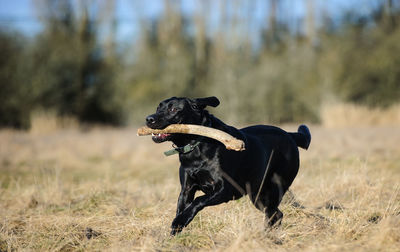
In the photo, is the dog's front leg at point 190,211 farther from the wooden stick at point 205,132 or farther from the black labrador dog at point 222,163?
the wooden stick at point 205,132

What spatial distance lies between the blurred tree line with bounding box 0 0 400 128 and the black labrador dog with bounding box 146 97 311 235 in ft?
53.0

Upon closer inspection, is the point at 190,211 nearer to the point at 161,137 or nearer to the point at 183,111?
the point at 161,137

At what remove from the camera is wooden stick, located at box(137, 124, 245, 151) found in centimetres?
426

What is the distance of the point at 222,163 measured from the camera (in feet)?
15.1

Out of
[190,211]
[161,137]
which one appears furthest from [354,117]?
[190,211]

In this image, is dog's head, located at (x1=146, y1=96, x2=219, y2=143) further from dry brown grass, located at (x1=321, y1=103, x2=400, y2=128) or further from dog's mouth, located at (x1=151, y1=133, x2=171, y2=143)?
dry brown grass, located at (x1=321, y1=103, x2=400, y2=128)

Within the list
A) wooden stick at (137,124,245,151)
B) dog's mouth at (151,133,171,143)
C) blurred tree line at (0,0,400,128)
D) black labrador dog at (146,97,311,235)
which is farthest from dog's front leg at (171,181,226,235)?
blurred tree line at (0,0,400,128)

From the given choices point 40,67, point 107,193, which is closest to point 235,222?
point 107,193

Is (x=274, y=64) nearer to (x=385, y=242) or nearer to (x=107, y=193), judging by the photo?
(x=107, y=193)

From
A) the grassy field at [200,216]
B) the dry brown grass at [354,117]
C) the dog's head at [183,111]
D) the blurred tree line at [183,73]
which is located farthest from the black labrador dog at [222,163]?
the blurred tree line at [183,73]

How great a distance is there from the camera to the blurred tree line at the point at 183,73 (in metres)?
20.9

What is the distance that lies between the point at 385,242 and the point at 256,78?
799 inches

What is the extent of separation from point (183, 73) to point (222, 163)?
21.9 m

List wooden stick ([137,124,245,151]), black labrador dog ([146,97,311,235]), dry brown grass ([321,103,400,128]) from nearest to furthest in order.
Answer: wooden stick ([137,124,245,151])
black labrador dog ([146,97,311,235])
dry brown grass ([321,103,400,128])
